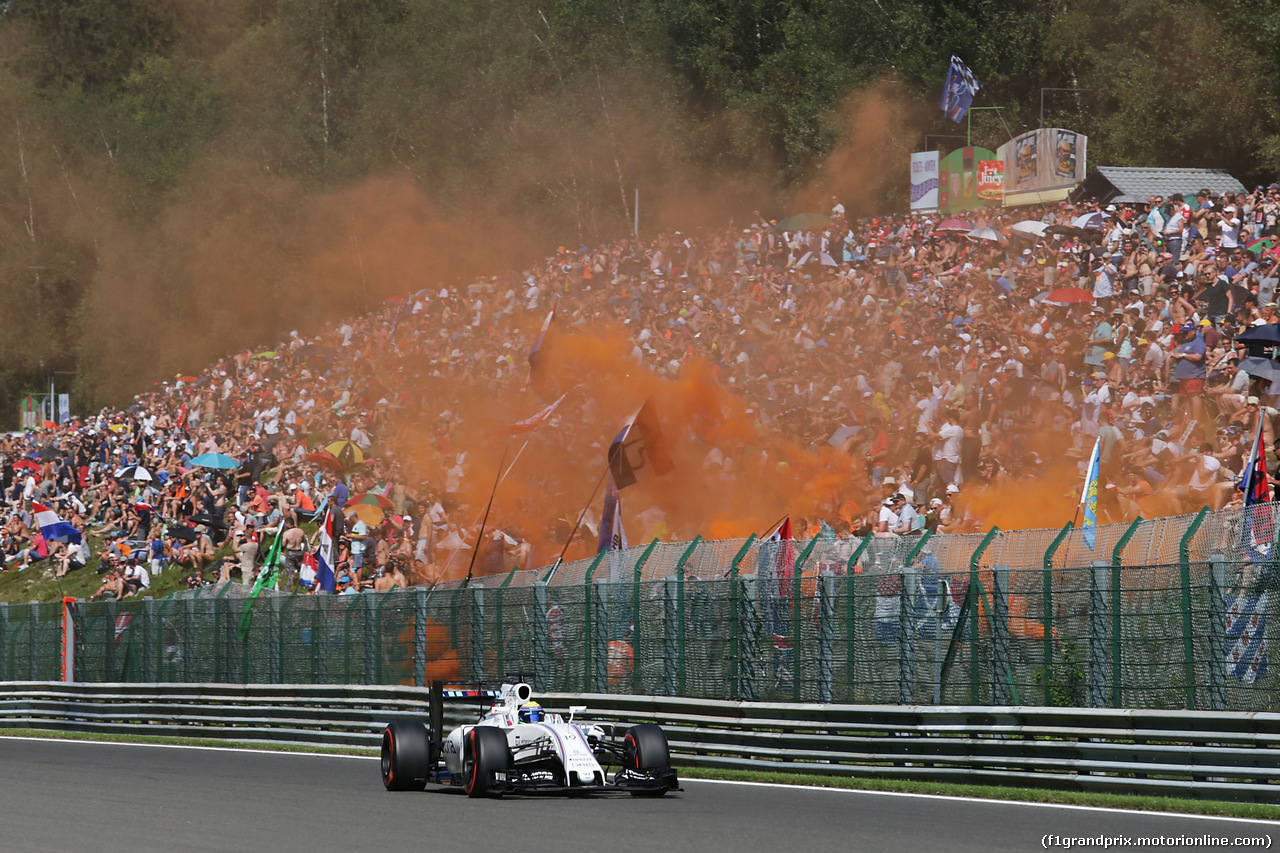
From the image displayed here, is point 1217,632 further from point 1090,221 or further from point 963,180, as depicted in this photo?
point 963,180

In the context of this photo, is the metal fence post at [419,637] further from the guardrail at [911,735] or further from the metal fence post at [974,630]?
the metal fence post at [974,630]

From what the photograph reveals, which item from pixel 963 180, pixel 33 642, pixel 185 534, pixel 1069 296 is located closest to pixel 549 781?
pixel 1069 296

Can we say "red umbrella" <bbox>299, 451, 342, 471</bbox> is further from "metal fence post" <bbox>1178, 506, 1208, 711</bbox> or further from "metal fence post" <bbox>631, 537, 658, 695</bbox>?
"metal fence post" <bbox>1178, 506, 1208, 711</bbox>

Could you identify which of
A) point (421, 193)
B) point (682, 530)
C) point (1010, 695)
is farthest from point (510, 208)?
point (1010, 695)

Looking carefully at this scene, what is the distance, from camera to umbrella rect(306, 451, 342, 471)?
3170 cm

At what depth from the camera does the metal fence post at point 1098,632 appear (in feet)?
42.9

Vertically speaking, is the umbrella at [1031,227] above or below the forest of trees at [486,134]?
below

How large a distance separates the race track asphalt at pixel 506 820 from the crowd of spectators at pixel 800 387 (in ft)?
20.2

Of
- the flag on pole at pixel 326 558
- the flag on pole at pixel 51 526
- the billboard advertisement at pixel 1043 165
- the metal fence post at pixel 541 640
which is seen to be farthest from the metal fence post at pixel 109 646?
the billboard advertisement at pixel 1043 165

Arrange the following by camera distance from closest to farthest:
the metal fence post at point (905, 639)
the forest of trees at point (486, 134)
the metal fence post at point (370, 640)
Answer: the metal fence post at point (905, 639) < the metal fence post at point (370, 640) < the forest of trees at point (486, 134)

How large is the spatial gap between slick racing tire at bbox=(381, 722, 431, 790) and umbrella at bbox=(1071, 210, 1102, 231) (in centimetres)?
1745

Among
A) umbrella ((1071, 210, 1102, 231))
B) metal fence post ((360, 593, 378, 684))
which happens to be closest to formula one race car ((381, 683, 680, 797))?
metal fence post ((360, 593, 378, 684))

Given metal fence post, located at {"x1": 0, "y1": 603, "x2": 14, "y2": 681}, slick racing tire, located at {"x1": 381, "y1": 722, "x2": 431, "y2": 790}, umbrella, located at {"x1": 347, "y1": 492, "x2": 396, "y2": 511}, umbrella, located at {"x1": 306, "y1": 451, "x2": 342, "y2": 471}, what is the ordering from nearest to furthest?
slick racing tire, located at {"x1": 381, "y1": 722, "x2": 431, "y2": 790} < metal fence post, located at {"x1": 0, "y1": 603, "x2": 14, "y2": 681} < umbrella, located at {"x1": 347, "y1": 492, "x2": 396, "y2": 511} < umbrella, located at {"x1": 306, "y1": 451, "x2": 342, "y2": 471}

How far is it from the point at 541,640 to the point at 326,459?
48.4 ft
